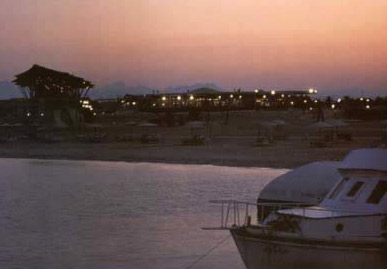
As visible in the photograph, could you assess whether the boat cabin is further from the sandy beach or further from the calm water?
the sandy beach

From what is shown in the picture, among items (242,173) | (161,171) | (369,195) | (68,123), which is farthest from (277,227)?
(68,123)

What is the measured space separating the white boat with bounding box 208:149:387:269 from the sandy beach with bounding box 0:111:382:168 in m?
33.9

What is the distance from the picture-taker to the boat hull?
54.9 feet

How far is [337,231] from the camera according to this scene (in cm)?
1720

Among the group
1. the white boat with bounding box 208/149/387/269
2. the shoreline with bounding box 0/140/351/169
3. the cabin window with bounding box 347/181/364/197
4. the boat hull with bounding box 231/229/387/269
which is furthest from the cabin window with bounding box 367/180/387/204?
the shoreline with bounding box 0/140/351/169

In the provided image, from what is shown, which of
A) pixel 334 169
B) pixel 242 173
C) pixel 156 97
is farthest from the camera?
pixel 156 97

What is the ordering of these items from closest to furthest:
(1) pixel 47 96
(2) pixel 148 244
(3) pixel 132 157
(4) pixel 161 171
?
(2) pixel 148 244, (4) pixel 161 171, (3) pixel 132 157, (1) pixel 47 96

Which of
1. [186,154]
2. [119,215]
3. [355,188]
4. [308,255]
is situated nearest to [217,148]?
[186,154]

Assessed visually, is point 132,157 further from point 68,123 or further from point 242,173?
point 68,123

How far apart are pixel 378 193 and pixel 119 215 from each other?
19411mm

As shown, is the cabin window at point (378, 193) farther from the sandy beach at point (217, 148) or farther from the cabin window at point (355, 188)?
the sandy beach at point (217, 148)

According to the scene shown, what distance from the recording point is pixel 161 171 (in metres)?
62.1

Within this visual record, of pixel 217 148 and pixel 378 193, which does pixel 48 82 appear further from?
pixel 378 193

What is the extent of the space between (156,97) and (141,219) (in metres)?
160
